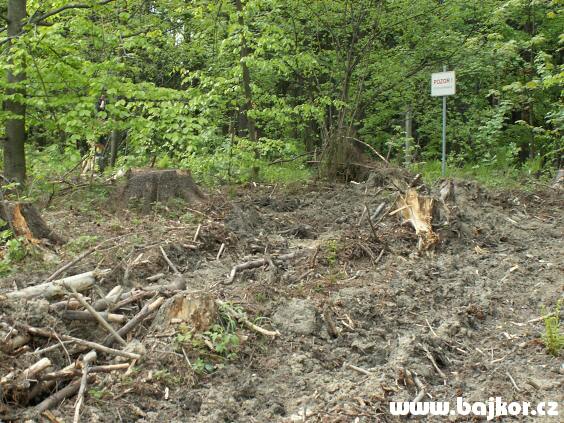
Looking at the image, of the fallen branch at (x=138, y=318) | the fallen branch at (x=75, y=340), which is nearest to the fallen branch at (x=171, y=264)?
A: the fallen branch at (x=138, y=318)

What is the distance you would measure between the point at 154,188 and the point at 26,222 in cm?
281

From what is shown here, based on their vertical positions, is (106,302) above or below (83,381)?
above

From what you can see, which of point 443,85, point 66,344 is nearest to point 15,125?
point 66,344

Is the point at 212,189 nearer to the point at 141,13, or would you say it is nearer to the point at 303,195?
the point at 303,195

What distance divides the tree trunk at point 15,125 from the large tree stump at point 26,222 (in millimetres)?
3476

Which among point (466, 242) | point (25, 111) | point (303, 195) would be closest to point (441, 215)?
point (466, 242)

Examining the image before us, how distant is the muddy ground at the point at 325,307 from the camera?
3.96m

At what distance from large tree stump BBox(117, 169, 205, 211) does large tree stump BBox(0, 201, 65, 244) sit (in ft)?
7.44

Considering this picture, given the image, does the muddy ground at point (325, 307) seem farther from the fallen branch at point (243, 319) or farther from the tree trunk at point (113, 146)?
the tree trunk at point (113, 146)

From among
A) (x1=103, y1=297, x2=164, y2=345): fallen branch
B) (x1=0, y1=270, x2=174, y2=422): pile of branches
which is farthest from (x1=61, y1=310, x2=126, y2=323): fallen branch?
(x1=103, y1=297, x2=164, y2=345): fallen branch

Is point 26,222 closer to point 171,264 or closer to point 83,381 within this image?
point 171,264

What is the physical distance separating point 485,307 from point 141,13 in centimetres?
1235

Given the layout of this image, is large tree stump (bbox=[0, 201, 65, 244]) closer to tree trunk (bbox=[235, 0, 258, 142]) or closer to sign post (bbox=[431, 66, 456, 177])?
tree trunk (bbox=[235, 0, 258, 142])

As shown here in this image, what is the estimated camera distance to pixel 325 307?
17.6 feet
